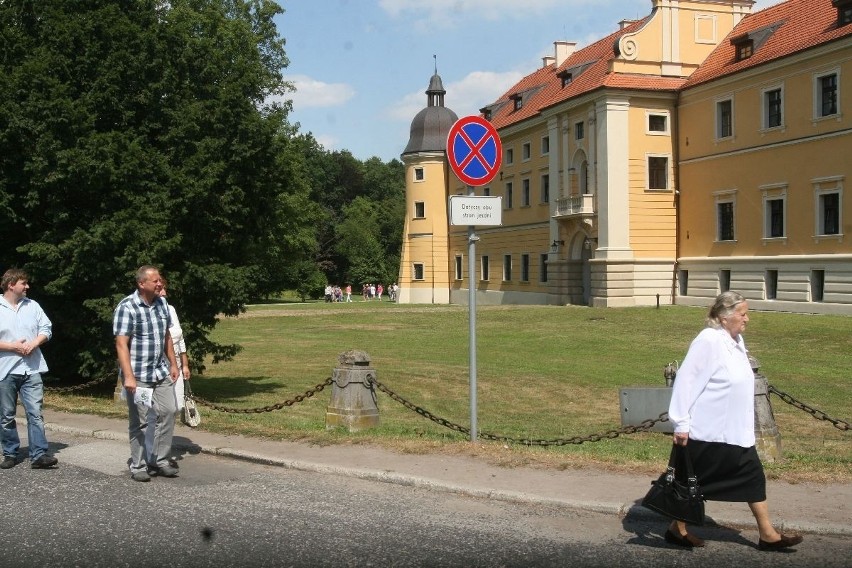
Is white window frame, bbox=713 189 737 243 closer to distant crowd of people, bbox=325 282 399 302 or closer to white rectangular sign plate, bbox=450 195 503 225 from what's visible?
distant crowd of people, bbox=325 282 399 302

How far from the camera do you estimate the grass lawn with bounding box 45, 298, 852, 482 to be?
34.0 ft

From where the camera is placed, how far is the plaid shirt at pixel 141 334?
28.3 ft

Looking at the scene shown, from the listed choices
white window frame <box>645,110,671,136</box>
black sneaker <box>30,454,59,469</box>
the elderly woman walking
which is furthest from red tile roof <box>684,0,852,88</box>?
black sneaker <box>30,454,59,469</box>

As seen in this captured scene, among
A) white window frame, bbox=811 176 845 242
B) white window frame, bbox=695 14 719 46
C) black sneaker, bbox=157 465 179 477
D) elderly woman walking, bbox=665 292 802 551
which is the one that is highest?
white window frame, bbox=695 14 719 46

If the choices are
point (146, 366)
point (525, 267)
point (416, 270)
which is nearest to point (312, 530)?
point (146, 366)

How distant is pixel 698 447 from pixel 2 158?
14196 mm

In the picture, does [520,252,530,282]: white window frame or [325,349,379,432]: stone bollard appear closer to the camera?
[325,349,379,432]: stone bollard

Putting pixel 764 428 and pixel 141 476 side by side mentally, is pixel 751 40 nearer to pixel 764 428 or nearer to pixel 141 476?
pixel 764 428

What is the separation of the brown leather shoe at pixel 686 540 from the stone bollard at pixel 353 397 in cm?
533

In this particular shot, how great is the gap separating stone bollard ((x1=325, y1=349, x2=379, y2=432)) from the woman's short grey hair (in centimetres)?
566

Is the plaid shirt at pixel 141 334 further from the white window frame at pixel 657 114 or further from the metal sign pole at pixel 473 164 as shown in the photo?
the white window frame at pixel 657 114

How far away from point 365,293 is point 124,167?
241ft

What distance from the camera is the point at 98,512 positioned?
7277mm

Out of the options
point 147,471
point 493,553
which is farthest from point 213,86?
point 493,553
